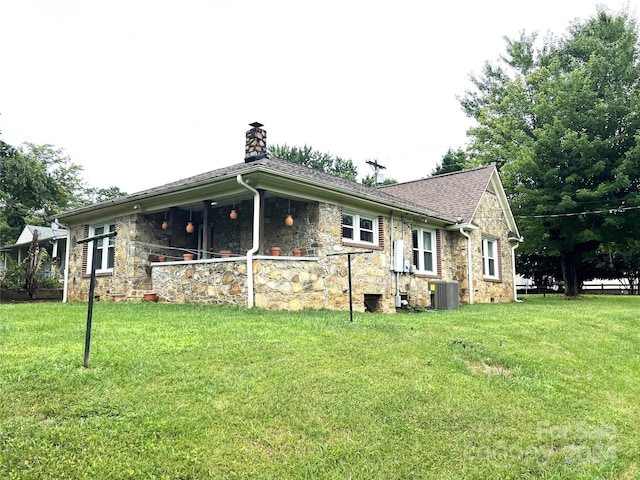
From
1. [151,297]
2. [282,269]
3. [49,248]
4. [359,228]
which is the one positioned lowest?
[151,297]

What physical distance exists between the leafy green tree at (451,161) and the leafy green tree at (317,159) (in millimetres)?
6972

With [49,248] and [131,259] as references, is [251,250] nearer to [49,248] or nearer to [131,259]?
[131,259]

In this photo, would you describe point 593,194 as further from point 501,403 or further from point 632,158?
point 501,403

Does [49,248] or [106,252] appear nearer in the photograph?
[106,252]

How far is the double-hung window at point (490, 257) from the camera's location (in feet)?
56.6

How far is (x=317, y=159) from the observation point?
3772 cm

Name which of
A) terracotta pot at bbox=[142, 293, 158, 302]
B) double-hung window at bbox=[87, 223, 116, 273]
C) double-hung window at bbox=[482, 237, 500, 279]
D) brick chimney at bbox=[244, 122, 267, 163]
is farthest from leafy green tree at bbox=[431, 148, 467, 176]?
terracotta pot at bbox=[142, 293, 158, 302]

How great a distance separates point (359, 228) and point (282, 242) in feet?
6.80

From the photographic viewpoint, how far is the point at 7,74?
1702 cm

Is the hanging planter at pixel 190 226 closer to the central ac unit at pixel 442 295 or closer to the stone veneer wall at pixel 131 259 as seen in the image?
the stone veneer wall at pixel 131 259

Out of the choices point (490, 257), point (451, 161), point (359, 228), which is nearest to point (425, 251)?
point (359, 228)

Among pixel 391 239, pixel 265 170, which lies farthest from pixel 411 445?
pixel 391 239

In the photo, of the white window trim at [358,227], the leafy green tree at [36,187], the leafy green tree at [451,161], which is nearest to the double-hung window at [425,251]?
the white window trim at [358,227]

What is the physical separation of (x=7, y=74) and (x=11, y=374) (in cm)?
1686
